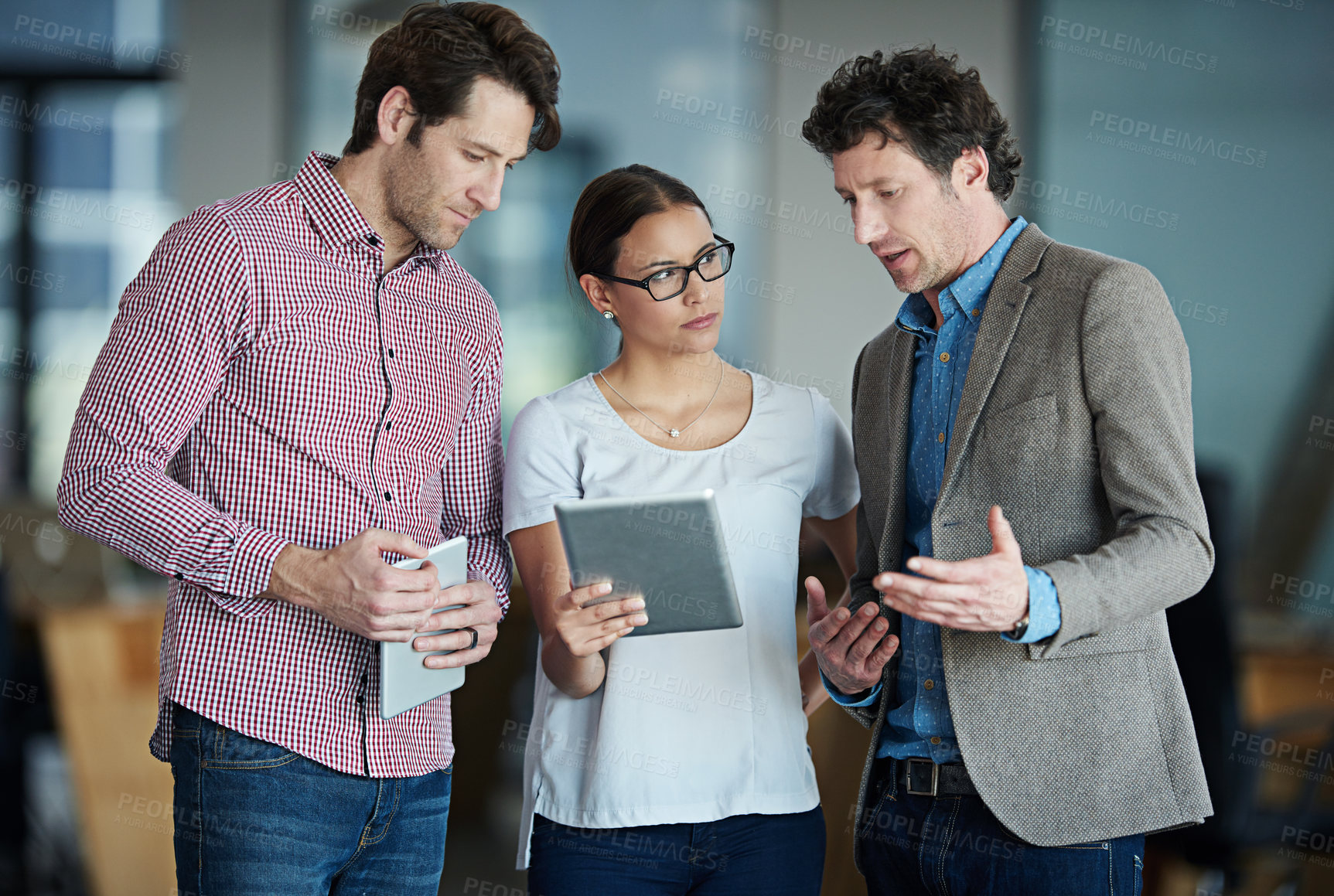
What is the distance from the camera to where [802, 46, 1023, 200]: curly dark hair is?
1386 mm

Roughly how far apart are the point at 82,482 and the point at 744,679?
2.81ft

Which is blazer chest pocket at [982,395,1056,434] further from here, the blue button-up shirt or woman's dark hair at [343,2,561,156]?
woman's dark hair at [343,2,561,156]

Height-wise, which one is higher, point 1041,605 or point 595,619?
point 1041,605

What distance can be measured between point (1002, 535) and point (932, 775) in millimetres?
363

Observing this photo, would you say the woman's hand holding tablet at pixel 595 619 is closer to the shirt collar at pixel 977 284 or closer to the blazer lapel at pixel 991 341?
the blazer lapel at pixel 991 341

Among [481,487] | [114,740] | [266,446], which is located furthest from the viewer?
[114,740]

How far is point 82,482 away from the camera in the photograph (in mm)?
1257

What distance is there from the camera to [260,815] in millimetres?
1271

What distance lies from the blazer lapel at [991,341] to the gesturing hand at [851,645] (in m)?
0.18

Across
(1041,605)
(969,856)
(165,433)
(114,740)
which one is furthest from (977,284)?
(114,740)

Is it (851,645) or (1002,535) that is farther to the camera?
(851,645)

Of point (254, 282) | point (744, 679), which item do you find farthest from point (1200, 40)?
point (254, 282)

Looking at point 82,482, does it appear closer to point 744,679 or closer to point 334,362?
point 334,362

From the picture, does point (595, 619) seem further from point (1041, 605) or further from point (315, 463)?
point (1041, 605)
